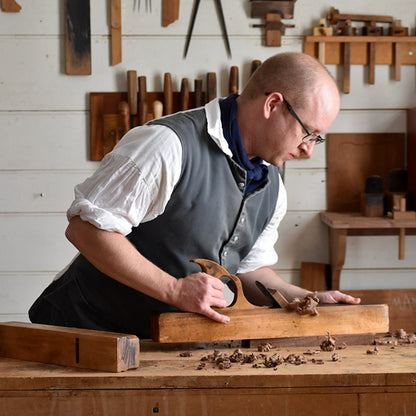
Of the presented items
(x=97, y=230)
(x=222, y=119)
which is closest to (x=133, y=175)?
(x=97, y=230)

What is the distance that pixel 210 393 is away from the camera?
50.8 inches

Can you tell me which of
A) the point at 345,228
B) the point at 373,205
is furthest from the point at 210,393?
the point at 373,205

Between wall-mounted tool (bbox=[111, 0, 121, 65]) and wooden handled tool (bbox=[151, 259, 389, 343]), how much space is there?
1.90 meters

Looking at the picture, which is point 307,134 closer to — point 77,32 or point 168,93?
point 168,93

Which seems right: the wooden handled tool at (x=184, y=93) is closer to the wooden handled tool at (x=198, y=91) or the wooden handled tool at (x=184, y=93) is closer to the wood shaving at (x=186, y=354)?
the wooden handled tool at (x=198, y=91)

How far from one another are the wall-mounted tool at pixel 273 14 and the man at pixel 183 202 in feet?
4.79

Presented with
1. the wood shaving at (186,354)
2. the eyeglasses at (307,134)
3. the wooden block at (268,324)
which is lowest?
the wood shaving at (186,354)

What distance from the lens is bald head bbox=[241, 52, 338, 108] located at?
164 cm

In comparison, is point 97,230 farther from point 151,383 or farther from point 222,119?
point 222,119

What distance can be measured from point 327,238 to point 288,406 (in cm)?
206

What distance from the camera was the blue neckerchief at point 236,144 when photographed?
5.73ft

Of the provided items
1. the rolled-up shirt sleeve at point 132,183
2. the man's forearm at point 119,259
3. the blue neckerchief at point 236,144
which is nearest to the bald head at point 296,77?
the blue neckerchief at point 236,144

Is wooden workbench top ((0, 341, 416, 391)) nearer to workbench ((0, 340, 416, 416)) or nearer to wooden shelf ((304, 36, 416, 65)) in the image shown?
workbench ((0, 340, 416, 416))

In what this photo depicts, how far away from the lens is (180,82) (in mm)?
3205
